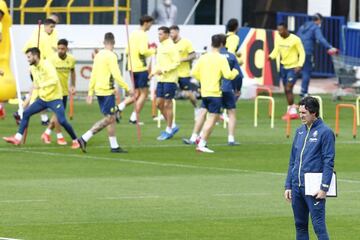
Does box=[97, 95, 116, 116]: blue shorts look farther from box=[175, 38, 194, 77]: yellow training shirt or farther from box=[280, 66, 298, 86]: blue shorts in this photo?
box=[280, 66, 298, 86]: blue shorts

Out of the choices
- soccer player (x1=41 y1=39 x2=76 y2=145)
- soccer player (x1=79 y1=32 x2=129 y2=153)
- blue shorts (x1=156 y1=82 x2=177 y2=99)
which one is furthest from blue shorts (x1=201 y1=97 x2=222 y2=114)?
soccer player (x1=41 y1=39 x2=76 y2=145)

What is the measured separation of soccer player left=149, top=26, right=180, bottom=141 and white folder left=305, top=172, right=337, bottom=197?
49.0ft

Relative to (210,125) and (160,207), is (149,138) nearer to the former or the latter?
(210,125)

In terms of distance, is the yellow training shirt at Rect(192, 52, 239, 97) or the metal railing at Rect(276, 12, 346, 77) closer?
the yellow training shirt at Rect(192, 52, 239, 97)

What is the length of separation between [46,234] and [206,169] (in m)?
7.80

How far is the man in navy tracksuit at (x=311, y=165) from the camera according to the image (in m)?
15.3

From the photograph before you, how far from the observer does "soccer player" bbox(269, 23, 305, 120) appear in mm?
35312

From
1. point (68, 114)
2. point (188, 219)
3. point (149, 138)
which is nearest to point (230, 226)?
point (188, 219)

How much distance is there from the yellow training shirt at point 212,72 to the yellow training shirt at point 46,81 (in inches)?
106

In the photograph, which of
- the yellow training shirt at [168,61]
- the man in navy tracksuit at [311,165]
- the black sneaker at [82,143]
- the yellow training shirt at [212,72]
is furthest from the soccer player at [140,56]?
the man in navy tracksuit at [311,165]

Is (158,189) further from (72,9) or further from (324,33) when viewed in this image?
(324,33)

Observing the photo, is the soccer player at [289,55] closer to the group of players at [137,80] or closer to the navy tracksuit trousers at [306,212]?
the group of players at [137,80]

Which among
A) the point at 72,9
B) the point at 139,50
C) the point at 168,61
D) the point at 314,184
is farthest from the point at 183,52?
the point at 314,184

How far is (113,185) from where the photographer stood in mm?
22500
